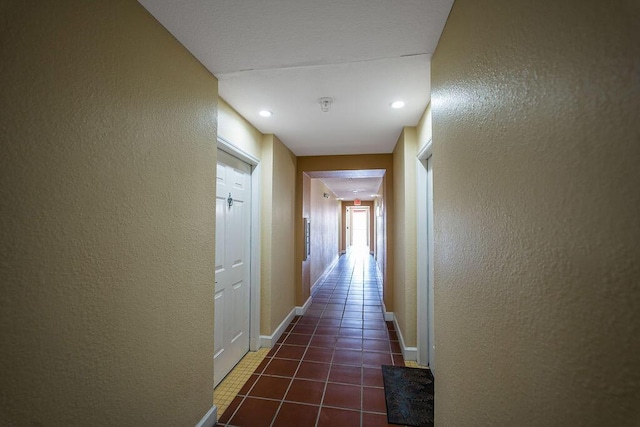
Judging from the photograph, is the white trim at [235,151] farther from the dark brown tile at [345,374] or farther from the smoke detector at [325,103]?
the dark brown tile at [345,374]

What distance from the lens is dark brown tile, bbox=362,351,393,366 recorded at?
2.67 m

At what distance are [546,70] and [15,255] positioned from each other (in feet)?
4.80

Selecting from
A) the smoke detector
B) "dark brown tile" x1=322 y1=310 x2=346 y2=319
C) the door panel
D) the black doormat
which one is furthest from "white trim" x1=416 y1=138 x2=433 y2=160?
"dark brown tile" x1=322 y1=310 x2=346 y2=319

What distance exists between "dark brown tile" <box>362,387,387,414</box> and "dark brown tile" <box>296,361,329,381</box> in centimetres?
39

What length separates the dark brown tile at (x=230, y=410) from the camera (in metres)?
1.88

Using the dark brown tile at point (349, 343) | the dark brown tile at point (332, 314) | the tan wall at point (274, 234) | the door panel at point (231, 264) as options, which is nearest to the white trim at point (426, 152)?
the tan wall at point (274, 234)

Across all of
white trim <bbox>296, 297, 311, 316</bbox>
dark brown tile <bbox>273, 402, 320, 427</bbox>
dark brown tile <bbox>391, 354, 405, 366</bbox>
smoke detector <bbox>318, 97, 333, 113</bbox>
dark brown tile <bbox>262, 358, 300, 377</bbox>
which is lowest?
dark brown tile <bbox>391, 354, 405, 366</bbox>

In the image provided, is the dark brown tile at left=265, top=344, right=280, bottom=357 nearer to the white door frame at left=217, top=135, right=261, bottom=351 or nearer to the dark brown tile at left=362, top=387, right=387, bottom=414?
the white door frame at left=217, top=135, right=261, bottom=351

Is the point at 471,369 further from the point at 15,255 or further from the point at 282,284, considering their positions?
the point at 282,284

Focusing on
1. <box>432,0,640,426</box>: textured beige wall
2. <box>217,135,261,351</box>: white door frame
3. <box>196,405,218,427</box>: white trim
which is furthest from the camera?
<box>217,135,261,351</box>: white door frame

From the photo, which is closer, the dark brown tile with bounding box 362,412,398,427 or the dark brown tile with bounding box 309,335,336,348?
the dark brown tile with bounding box 362,412,398,427

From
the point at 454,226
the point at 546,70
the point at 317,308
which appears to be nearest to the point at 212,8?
the point at 546,70

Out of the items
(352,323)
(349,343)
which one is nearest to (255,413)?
(349,343)

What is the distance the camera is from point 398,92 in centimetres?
201
